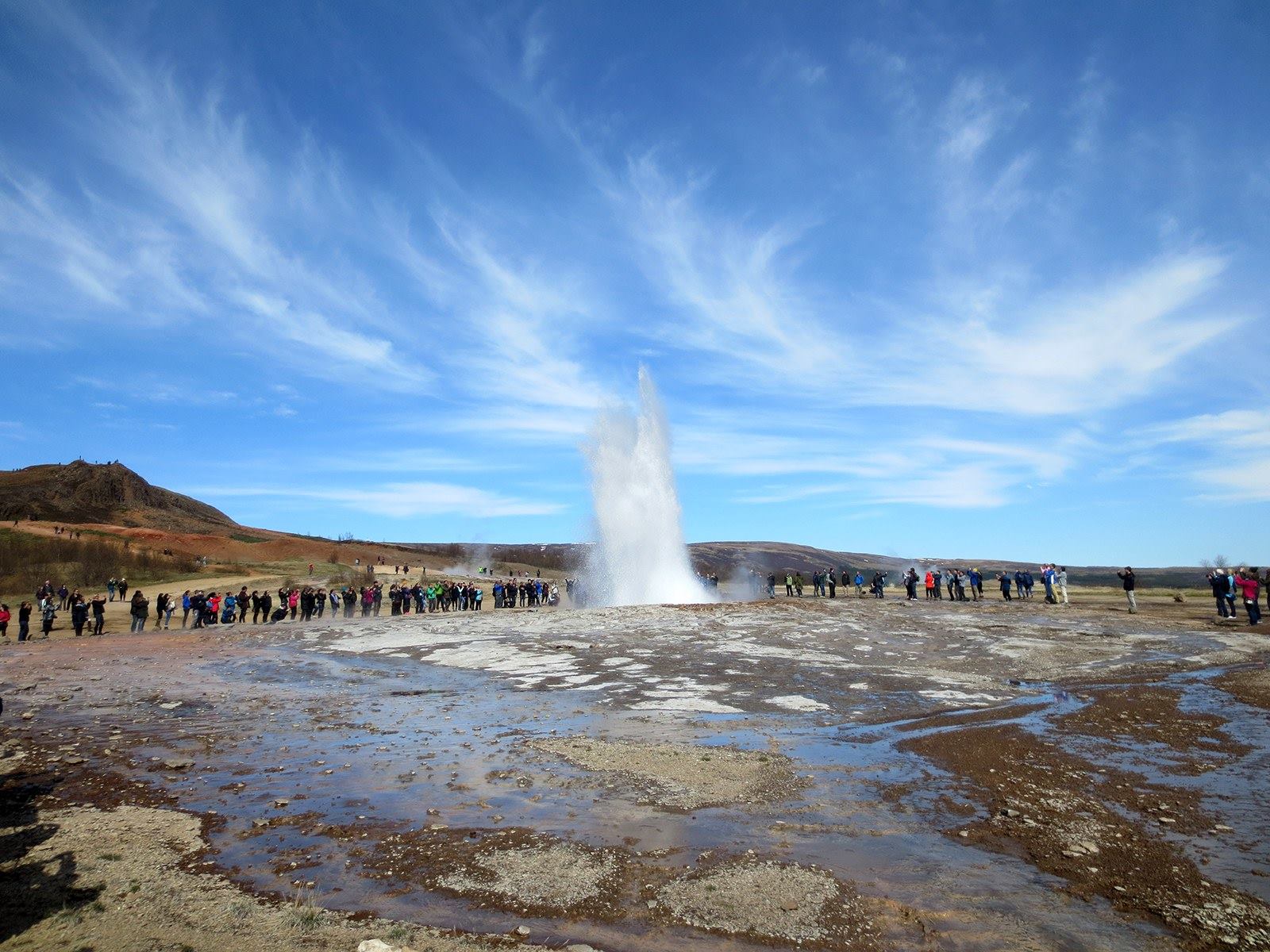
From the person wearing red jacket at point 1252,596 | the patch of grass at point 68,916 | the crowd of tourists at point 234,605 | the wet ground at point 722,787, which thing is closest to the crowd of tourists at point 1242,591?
the person wearing red jacket at point 1252,596

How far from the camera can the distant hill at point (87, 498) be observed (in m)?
79.2

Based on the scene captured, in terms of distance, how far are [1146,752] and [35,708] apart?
53.7 ft

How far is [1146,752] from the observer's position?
8914 mm

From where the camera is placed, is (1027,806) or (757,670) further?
(757,670)

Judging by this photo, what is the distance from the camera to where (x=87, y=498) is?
89.9 meters

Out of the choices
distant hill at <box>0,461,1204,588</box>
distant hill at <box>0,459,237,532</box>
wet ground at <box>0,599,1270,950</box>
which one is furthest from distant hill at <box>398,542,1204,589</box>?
wet ground at <box>0,599,1270,950</box>

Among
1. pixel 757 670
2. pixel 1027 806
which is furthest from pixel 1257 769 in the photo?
pixel 757 670

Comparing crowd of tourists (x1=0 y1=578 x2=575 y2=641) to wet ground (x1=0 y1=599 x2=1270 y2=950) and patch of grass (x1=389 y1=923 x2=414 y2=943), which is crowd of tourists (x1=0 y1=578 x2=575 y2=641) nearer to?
wet ground (x1=0 y1=599 x2=1270 y2=950)

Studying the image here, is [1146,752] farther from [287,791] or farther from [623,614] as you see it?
[623,614]

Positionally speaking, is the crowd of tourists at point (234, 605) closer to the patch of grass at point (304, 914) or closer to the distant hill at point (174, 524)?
the distant hill at point (174, 524)

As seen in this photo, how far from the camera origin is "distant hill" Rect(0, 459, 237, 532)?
79188 millimetres

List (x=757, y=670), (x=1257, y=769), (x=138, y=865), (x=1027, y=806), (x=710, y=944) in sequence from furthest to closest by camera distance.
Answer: (x=757, y=670)
(x=1257, y=769)
(x=1027, y=806)
(x=138, y=865)
(x=710, y=944)

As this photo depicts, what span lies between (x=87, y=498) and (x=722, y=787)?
10672 cm

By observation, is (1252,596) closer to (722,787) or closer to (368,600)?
(722,787)
